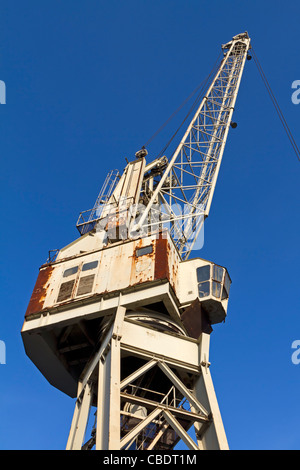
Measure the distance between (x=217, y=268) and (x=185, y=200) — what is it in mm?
11903

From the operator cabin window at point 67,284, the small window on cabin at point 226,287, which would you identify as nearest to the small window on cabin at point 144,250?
the operator cabin window at point 67,284

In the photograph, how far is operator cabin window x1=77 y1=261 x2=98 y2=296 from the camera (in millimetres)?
A: 24125

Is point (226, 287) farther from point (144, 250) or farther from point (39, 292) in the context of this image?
point (39, 292)

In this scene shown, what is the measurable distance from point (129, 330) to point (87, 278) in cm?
417

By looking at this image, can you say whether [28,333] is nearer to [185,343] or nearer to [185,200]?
[185,343]

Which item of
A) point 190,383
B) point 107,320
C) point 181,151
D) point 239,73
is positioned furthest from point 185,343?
point 239,73

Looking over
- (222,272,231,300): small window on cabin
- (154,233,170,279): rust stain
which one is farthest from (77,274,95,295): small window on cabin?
(222,272,231,300): small window on cabin

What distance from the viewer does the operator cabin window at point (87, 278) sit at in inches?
950

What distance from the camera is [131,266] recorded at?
24.1 m

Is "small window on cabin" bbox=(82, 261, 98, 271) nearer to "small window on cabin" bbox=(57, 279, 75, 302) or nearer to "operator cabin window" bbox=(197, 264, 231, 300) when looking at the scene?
"small window on cabin" bbox=(57, 279, 75, 302)

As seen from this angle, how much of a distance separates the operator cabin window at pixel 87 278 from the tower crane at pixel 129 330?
58 mm

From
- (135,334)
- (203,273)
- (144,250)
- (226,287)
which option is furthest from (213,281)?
(135,334)

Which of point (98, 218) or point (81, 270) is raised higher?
point (98, 218)

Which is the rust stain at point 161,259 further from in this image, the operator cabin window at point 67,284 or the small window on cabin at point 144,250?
the operator cabin window at point 67,284
